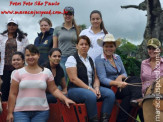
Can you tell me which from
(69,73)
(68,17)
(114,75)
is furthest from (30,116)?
(68,17)

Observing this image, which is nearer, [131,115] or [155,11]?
[131,115]

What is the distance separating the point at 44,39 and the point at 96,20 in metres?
1.24

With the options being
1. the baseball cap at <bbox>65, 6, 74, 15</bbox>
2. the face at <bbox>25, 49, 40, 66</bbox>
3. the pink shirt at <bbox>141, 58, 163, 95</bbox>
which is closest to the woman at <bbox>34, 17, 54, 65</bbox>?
the baseball cap at <bbox>65, 6, 74, 15</bbox>

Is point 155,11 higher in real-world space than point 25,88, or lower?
higher

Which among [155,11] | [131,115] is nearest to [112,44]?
A: [131,115]

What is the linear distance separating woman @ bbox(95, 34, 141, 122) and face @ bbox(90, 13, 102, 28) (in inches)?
18.3

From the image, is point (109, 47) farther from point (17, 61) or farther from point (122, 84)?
point (17, 61)

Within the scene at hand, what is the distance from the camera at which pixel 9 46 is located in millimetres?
5469

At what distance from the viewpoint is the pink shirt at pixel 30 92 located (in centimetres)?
376

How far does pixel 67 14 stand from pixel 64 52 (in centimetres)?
69

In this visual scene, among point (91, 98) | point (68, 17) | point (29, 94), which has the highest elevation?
point (68, 17)

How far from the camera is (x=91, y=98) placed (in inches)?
155

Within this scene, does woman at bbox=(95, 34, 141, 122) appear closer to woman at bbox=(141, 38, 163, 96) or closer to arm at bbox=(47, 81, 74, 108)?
woman at bbox=(141, 38, 163, 96)

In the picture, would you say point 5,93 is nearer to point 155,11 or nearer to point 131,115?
point 131,115
